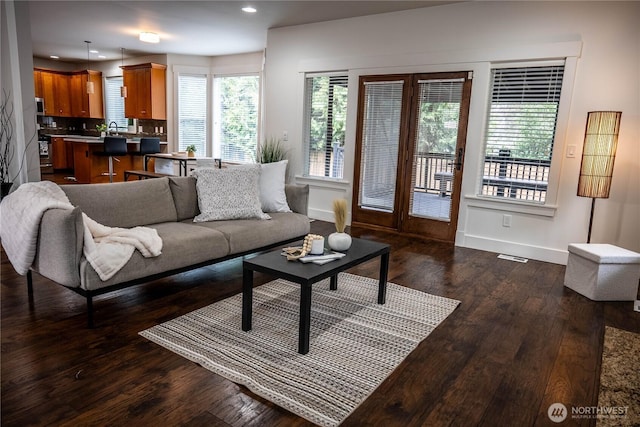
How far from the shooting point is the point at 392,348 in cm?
244

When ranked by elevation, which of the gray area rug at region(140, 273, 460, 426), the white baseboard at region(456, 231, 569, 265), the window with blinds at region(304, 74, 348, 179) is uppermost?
the window with blinds at region(304, 74, 348, 179)

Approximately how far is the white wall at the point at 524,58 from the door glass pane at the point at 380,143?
0.20m

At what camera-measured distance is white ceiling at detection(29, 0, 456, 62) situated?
198 inches

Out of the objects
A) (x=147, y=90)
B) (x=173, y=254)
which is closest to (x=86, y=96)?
(x=147, y=90)

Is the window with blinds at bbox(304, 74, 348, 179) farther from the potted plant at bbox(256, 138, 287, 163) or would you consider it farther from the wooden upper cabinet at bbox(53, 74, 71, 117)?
the wooden upper cabinet at bbox(53, 74, 71, 117)

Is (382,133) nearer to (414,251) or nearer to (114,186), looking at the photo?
(414,251)

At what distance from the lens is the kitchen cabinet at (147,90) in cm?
849

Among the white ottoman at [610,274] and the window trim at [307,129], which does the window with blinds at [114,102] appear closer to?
the window trim at [307,129]

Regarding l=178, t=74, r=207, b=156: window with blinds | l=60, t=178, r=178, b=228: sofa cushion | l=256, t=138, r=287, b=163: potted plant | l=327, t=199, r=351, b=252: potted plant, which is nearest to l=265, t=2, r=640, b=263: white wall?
l=256, t=138, r=287, b=163: potted plant

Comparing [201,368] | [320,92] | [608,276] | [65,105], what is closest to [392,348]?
[201,368]

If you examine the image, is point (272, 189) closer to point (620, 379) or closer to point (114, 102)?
point (620, 379)

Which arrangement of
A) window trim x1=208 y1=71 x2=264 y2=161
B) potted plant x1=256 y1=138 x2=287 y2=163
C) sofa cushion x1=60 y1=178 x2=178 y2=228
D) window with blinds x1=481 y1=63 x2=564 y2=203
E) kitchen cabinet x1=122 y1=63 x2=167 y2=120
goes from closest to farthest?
sofa cushion x1=60 y1=178 x2=178 y2=228, window with blinds x1=481 y1=63 x2=564 y2=203, potted plant x1=256 y1=138 x2=287 y2=163, window trim x1=208 y1=71 x2=264 y2=161, kitchen cabinet x1=122 y1=63 x2=167 y2=120

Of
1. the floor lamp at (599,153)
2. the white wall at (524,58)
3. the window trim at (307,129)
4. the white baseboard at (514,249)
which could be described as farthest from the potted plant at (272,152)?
the floor lamp at (599,153)

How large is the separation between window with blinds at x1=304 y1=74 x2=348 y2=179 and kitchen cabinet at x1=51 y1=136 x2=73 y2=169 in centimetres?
681
